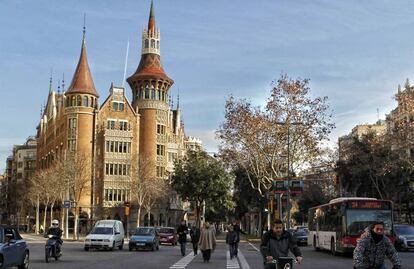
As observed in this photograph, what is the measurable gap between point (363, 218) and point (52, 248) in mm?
14298

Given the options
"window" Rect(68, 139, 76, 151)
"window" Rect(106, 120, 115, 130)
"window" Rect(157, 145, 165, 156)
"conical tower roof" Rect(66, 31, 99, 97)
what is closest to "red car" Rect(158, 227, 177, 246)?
"window" Rect(106, 120, 115, 130)

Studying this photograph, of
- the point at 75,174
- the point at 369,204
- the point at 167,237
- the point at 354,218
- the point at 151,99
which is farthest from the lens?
the point at 151,99

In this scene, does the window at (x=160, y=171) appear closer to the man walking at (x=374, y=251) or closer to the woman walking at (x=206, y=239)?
the woman walking at (x=206, y=239)

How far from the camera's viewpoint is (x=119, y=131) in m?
78.9

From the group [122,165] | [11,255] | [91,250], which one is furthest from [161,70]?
[11,255]

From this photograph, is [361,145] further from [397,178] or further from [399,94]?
[399,94]

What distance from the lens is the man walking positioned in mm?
8461

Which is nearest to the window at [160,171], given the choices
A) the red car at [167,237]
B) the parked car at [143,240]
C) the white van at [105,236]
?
the red car at [167,237]

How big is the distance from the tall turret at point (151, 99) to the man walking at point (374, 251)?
235ft

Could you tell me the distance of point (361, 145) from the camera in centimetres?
5775

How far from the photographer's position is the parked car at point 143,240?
3381cm

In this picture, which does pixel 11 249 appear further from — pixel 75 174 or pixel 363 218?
pixel 75 174

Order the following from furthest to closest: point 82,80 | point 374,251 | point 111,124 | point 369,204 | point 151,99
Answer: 1. point 151,99
2. point 82,80
3. point 111,124
4. point 369,204
5. point 374,251

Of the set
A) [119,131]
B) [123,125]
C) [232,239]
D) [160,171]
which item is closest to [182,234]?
Result: [232,239]
